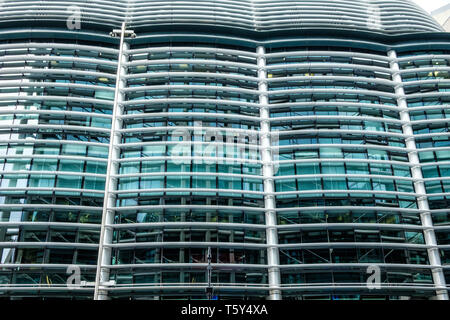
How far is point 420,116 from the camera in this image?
34.5 m

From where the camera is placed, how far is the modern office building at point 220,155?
90.3ft

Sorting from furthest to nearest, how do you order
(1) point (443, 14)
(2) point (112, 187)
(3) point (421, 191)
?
(1) point (443, 14) → (3) point (421, 191) → (2) point (112, 187)

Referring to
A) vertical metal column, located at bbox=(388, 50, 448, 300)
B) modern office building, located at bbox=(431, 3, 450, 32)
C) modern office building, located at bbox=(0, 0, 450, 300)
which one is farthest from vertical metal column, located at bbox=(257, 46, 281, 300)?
modern office building, located at bbox=(431, 3, 450, 32)

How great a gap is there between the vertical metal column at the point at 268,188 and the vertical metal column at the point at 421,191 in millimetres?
12903

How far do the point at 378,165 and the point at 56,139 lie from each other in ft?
98.0

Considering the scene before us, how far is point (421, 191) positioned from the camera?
101ft

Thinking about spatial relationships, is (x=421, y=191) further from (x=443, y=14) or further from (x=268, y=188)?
(x=443, y=14)

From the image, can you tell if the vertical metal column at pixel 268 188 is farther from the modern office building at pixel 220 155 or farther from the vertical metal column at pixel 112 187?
the vertical metal column at pixel 112 187

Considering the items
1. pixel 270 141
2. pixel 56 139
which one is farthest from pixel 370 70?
pixel 56 139

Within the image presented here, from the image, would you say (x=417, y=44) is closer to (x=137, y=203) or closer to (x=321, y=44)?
(x=321, y=44)

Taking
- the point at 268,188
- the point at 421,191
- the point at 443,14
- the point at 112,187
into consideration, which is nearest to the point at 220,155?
the point at 268,188

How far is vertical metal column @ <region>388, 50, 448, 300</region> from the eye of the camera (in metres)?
27.9

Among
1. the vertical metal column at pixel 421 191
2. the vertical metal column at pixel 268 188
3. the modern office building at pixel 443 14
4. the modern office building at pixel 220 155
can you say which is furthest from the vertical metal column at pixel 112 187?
the modern office building at pixel 443 14

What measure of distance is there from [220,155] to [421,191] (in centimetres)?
1850
